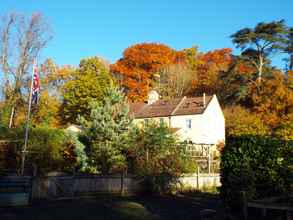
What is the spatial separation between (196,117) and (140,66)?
70.2ft

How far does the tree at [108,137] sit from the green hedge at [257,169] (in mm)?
11318

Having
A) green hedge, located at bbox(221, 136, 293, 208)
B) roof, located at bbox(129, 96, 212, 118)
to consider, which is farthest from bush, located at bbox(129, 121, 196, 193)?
roof, located at bbox(129, 96, 212, 118)

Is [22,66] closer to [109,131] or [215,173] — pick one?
[109,131]

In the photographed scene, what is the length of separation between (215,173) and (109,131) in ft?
26.6

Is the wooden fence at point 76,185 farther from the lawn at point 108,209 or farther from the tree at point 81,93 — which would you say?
the tree at point 81,93

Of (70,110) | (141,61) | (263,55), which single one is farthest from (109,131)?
(141,61)

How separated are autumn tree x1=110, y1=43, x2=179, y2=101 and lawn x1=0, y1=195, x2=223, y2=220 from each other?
42.3 m

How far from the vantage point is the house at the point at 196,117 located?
1722 inches

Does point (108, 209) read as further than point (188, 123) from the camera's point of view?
No

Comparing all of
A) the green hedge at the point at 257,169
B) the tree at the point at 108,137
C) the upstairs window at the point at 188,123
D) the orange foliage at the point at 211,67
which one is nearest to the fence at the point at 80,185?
the tree at the point at 108,137

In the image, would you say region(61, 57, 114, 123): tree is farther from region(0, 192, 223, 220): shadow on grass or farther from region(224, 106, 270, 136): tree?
region(0, 192, 223, 220): shadow on grass

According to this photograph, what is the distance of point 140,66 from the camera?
206ft

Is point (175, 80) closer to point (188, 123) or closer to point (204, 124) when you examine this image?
point (188, 123)

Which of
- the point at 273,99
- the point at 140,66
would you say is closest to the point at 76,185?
the point at 273,99
